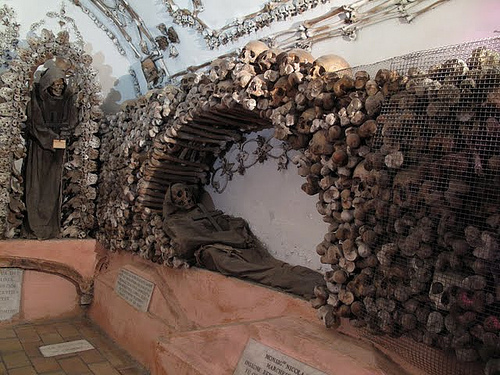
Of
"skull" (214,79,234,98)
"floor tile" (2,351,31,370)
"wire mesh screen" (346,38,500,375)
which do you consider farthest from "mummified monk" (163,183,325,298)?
"floor tile" (2,351,31,370)

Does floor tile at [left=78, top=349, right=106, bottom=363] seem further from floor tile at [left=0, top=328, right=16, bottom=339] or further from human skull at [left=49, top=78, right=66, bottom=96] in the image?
human skull at [left=49, top=78, right=66, bottom=96]

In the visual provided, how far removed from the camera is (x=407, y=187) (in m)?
2.24

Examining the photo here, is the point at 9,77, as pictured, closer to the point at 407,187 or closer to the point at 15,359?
the point at 15,359

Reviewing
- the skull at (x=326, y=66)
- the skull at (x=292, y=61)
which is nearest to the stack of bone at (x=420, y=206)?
the skull at (x=326, y=66)

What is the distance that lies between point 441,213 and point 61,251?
5.21 metres

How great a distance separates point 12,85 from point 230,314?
4091 millimetres

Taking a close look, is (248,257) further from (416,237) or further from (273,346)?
(416,237)

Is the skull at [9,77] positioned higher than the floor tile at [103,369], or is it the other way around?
the skull at [9,77]

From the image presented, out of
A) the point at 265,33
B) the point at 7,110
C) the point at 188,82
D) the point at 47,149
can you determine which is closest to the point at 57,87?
the point at 7,110

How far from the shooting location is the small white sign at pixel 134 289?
4855mm

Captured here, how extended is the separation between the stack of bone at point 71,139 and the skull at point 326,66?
416cm

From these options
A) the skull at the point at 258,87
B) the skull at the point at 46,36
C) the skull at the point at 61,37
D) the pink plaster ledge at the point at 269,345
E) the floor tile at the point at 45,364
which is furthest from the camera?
the skull at the point at 61,37

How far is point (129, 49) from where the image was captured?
6.99 meters

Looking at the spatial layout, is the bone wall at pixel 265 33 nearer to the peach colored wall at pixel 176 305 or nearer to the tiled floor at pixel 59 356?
the peach colored wall at pixel 176 305
